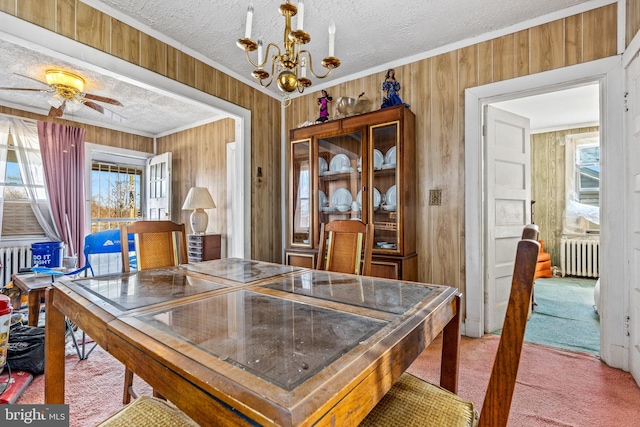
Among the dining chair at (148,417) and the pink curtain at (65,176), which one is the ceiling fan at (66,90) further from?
the dining chair at (148,417)

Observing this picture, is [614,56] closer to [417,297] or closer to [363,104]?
[363,104]

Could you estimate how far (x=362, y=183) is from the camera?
2.85 meters

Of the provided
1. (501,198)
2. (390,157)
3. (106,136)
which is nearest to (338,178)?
(390,157)

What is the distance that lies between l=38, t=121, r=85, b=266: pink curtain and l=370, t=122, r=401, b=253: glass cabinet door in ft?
13.9

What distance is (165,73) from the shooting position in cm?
256

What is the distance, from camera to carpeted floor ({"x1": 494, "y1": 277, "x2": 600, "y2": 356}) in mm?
2500

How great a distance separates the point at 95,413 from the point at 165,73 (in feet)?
8.07

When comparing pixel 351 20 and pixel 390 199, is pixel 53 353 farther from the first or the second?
pixel 351 20

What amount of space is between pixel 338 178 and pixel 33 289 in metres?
2.68

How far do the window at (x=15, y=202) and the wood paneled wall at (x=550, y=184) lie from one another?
785 centimetres

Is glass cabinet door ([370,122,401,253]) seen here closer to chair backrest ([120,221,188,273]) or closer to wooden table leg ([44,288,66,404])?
chair backrest ([120,221,188,273])

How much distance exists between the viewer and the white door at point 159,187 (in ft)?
15.9

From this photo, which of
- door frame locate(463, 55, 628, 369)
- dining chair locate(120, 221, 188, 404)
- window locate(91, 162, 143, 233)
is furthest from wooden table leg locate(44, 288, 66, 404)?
window locate(91, 162, 143, 233)

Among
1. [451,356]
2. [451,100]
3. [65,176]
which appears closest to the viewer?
[451,356]
